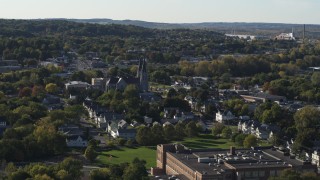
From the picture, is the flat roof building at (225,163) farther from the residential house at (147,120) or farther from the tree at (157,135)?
the residential house at (147,120)

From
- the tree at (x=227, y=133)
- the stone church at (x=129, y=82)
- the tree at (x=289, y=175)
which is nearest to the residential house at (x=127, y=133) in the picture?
the tree at (x=227, y=133)

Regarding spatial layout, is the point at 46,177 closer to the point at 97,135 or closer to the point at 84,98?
the point at 97,135

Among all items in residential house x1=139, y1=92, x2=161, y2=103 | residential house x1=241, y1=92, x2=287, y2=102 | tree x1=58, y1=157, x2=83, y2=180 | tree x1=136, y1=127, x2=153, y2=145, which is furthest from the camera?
residential house x1=241, y1=92, x2=287, y2=102

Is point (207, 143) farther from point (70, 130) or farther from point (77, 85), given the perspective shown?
point (77, 85)

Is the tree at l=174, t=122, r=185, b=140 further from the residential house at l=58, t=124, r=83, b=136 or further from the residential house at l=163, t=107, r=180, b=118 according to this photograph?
the residential house at l=163, t=107, r=180, b=118

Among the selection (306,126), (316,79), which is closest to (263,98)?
(316,79)

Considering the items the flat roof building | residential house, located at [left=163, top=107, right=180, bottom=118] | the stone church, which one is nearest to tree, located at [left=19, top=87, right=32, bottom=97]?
the stone church
